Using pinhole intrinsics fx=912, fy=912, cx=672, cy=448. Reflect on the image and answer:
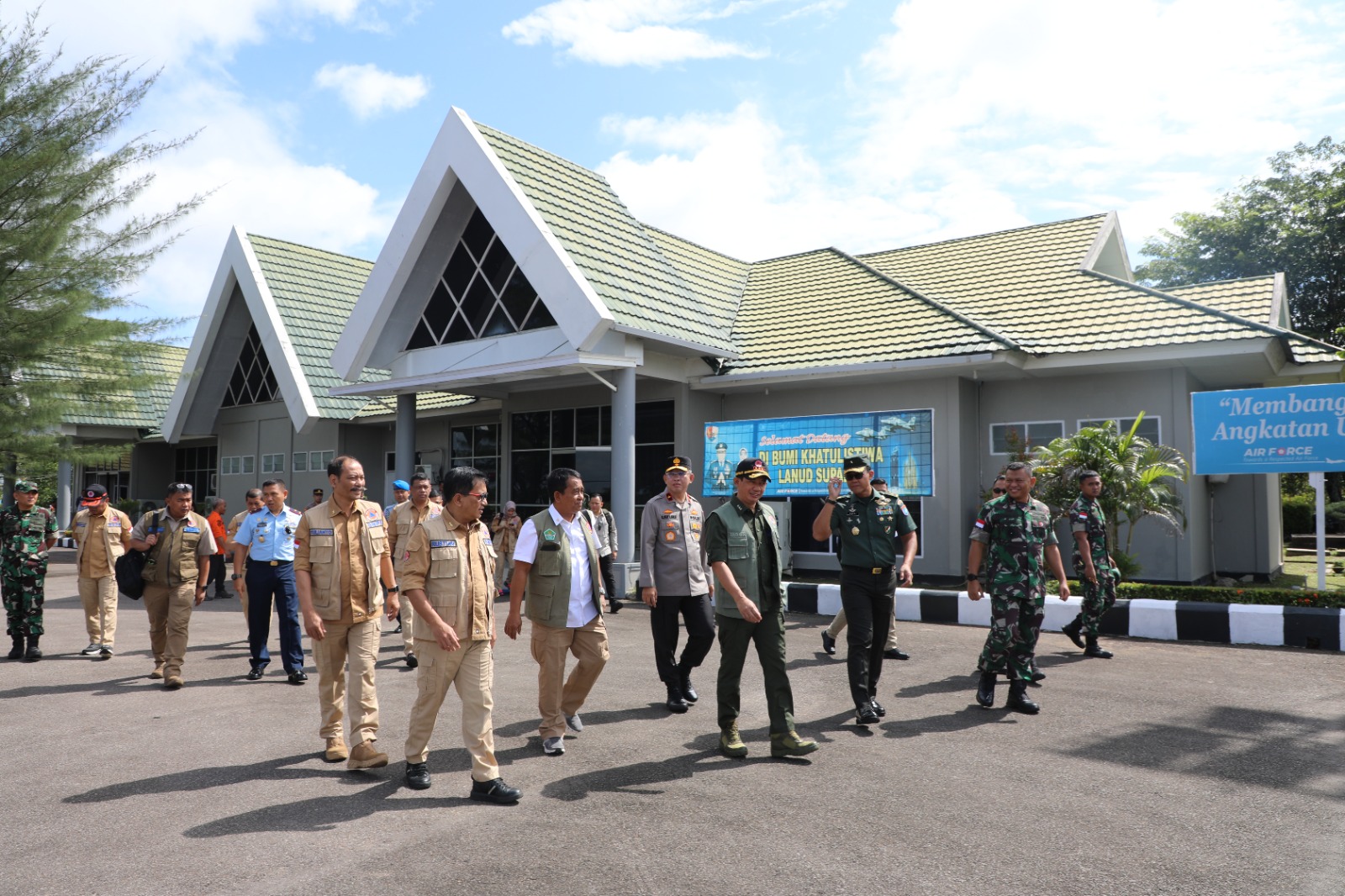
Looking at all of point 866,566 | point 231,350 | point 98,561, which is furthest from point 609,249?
point 231,350

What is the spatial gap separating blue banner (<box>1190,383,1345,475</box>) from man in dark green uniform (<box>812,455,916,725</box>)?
702cm

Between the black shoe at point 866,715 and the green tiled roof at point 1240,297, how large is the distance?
34.2 ft

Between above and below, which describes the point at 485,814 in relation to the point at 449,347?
below

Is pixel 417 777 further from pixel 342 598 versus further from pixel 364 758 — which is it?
pixel 342 598


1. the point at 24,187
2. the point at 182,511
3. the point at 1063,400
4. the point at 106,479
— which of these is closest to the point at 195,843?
the point at 182,511

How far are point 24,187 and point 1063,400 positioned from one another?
17.0 m

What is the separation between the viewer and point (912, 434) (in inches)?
563

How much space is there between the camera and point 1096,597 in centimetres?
895

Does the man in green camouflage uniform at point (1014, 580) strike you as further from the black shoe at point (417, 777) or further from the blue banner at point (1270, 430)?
the blue banner at point (1270, 430)

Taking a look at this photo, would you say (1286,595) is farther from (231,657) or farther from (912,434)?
(231,657)

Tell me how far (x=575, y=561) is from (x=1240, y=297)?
13.2 meters

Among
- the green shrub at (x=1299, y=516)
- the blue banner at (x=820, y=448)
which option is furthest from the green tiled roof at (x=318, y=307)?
the green shrub at (x=1299, y=516)

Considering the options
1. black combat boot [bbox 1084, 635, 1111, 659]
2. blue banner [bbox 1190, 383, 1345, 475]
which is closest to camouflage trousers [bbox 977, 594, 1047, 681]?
black combat boot [bbox 1084, 635, 1111, 659]

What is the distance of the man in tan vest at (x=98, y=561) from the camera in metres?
9.52
